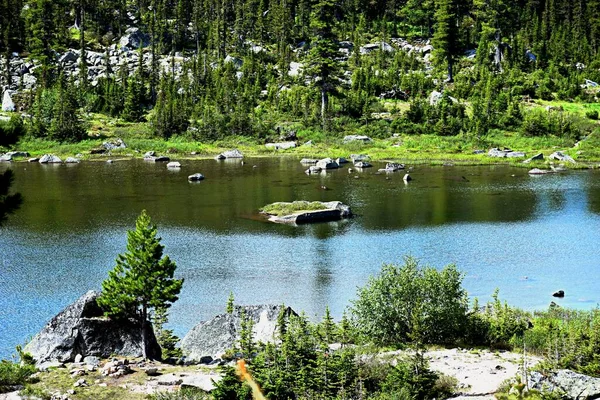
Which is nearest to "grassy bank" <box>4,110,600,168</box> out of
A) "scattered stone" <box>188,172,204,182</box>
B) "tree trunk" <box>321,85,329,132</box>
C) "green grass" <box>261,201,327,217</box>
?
"tree trunk" <box>321,85,329,132</box>

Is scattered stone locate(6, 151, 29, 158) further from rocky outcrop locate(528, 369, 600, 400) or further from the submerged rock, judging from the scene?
rocky outcrop locate(528, 369, 600, 400)

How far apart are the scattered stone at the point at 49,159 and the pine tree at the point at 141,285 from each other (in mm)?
77951

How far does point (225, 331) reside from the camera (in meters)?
29.7

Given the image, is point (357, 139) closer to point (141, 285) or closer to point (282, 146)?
point (282, 146)

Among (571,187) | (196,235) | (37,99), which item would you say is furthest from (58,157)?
(571,187)

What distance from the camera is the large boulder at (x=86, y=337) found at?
2783cm

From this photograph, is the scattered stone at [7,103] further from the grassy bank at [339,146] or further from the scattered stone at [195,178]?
the scattered stone at [195,178]

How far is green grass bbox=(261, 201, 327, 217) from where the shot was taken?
59.8m

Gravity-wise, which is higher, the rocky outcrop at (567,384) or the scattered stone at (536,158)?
the scattered stone at (536,158)

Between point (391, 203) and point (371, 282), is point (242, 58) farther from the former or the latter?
point (371, 282)

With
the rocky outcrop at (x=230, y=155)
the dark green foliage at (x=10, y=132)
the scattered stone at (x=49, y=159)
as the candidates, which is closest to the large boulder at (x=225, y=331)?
the dark green foliage at (x=10, y=132)

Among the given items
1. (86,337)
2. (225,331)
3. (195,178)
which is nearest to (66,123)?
(195,178)

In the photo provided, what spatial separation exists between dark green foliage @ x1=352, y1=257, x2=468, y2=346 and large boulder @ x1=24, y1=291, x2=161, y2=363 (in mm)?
9280

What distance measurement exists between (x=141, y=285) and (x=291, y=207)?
32312mm
